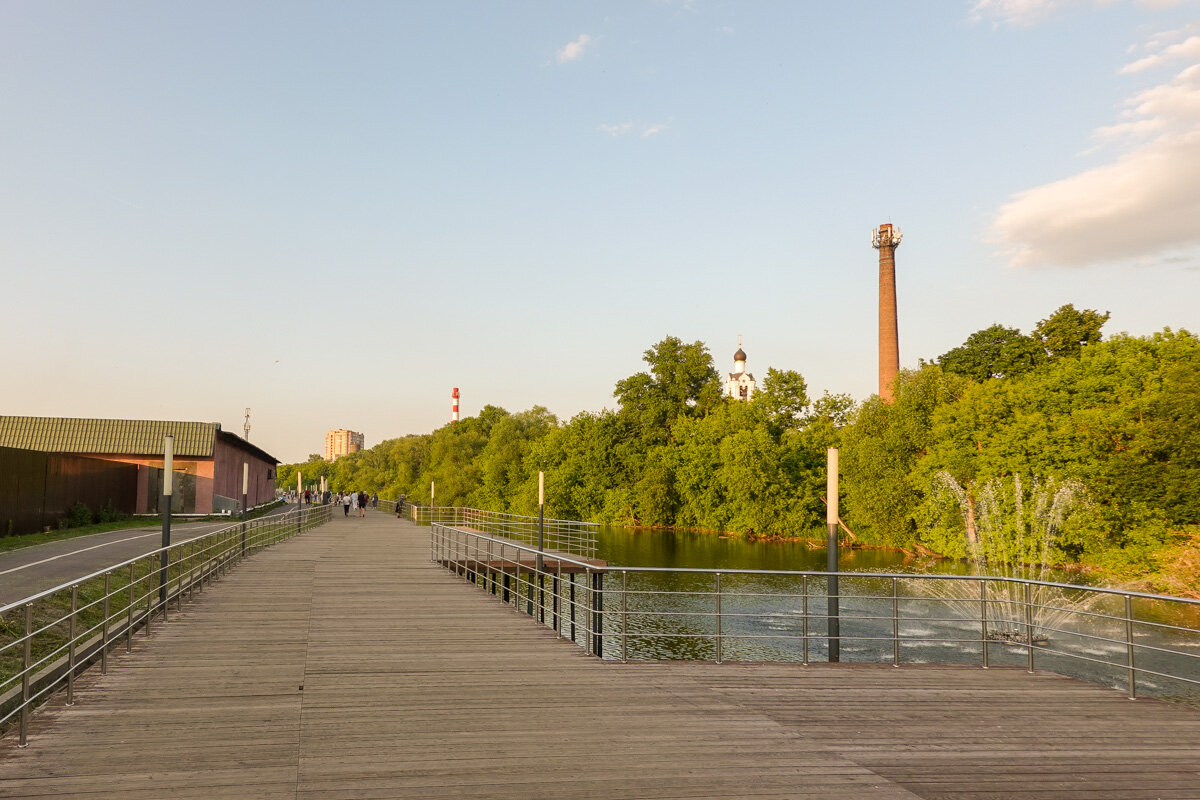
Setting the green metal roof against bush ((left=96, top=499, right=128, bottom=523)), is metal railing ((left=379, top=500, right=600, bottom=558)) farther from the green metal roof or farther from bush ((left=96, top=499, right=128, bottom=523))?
bush ((left=96, top=499, right=128, bottom=523))

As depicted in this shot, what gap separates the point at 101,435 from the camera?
141ft

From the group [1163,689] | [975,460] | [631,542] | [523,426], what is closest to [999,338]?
[975,460]

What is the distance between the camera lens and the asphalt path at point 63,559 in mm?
14453

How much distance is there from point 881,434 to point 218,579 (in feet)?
144

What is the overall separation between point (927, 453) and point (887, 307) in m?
21.1

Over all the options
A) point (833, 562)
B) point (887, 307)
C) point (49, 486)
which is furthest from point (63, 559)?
point (887, 307)

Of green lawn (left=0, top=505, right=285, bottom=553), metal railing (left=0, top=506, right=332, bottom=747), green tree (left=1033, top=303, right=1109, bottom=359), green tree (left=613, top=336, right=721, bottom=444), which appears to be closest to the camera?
metal railing (left=0, top=506, right=332, bottom=747)

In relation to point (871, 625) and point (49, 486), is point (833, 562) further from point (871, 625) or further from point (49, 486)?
point (49, 486)

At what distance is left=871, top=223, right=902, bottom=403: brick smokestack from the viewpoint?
210ft

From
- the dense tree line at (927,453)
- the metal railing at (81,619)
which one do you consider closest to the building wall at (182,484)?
the metal railing at (81,619)

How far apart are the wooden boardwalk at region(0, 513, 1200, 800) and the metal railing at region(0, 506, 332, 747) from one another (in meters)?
0.31

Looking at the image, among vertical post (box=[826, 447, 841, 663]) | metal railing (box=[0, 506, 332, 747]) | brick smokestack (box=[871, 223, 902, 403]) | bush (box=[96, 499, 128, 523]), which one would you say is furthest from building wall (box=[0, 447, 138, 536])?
brick smokestack (box=[871, 223, 902, 403])

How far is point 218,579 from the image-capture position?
16.1 m

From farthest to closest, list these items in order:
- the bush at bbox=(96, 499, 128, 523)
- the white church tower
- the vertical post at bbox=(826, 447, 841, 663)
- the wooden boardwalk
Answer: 1. the white church tower
2. the bush at bbox=(96, 499, 128, 523)
3. the vertical post at bbox=(826, 447, 841, 663)
4. the wooden boardwalk
